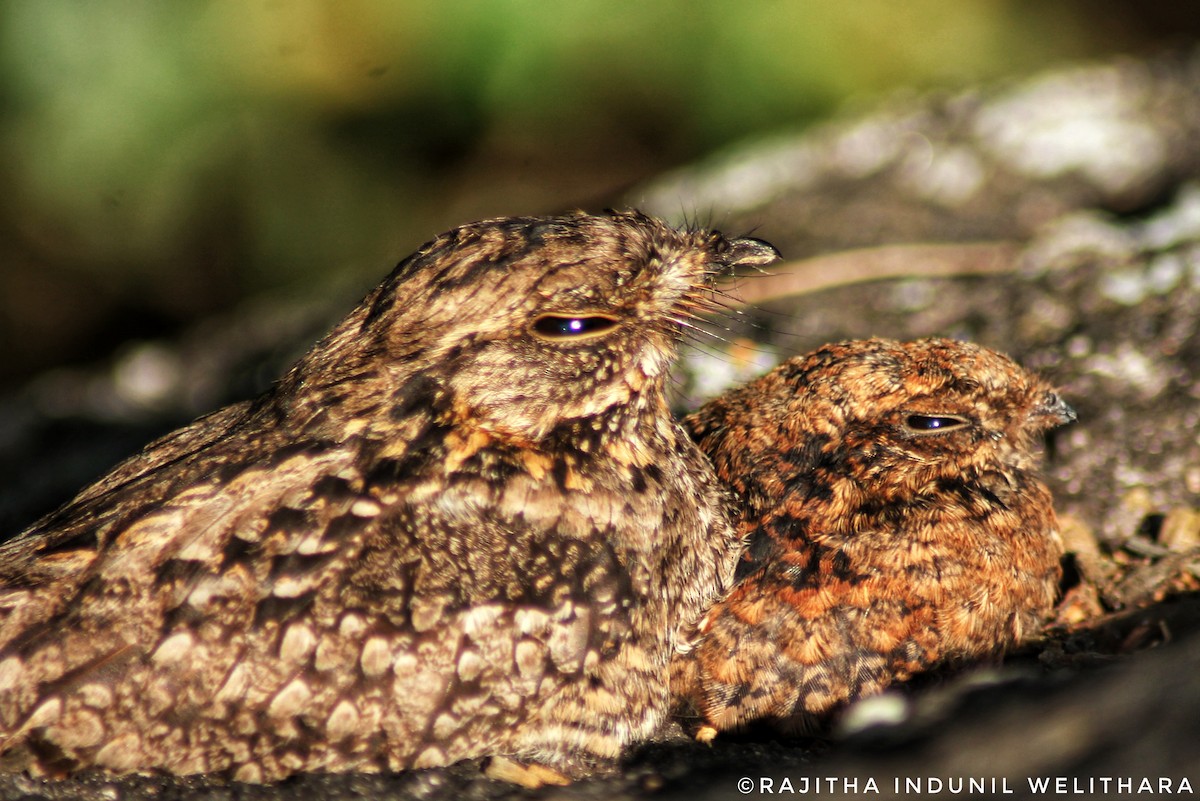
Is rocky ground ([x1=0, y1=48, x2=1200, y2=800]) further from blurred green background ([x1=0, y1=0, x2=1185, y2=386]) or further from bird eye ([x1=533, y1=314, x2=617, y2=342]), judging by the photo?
bird eye ([x1=533, y1=314, x2=617, y2=342])

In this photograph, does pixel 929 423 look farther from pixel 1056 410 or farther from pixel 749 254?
pixel 749 254

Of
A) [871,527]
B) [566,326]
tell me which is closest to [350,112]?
[566,326]

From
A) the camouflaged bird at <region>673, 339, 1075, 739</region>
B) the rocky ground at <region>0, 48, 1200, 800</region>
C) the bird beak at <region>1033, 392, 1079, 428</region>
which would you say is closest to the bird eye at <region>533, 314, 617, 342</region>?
the camouflaged bird at <region>673, 339, 1075, 739</region>

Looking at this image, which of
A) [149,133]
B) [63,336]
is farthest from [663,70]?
[63,336]

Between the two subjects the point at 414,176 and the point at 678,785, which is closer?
the point at 678,785

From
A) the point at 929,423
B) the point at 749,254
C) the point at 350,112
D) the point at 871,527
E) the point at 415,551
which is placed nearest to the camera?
the point at 415,551

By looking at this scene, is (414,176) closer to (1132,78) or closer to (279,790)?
(1132,78)

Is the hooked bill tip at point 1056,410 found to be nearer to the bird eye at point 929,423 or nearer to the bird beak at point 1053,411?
the bird beak at point 1053,411
